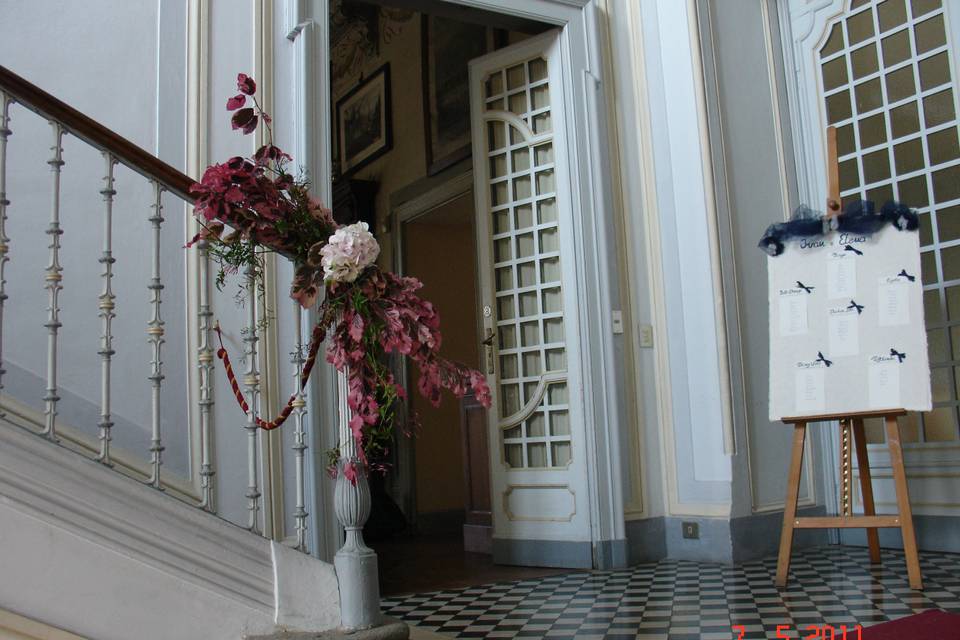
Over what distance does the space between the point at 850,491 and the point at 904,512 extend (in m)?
0.40

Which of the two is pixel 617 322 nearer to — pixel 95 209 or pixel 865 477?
pixel 865 477

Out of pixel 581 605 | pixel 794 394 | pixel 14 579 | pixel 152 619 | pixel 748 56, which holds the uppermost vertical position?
pixel 748 56

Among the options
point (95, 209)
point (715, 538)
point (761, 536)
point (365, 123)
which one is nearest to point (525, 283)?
point (715, 538)

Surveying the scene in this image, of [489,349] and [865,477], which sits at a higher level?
[489,349]

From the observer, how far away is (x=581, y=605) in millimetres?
3625

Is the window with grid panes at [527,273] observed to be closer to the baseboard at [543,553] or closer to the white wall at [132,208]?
the baseboard at [543,553]

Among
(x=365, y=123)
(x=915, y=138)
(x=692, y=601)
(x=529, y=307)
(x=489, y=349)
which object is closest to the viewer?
(x=692, y=601)

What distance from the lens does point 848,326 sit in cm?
397

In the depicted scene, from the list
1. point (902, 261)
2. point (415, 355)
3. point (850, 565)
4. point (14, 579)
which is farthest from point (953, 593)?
point (14, 579)

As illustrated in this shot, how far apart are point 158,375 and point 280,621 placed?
0.78m

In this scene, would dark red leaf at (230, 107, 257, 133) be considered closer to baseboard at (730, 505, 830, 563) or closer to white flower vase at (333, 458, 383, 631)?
white flower vase at (333, 458, 383, 631)

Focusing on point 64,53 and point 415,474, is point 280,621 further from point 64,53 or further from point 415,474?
point 415,474

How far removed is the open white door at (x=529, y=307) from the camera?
15.8 ft

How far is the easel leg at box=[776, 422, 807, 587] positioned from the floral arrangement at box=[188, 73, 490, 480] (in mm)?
2009
